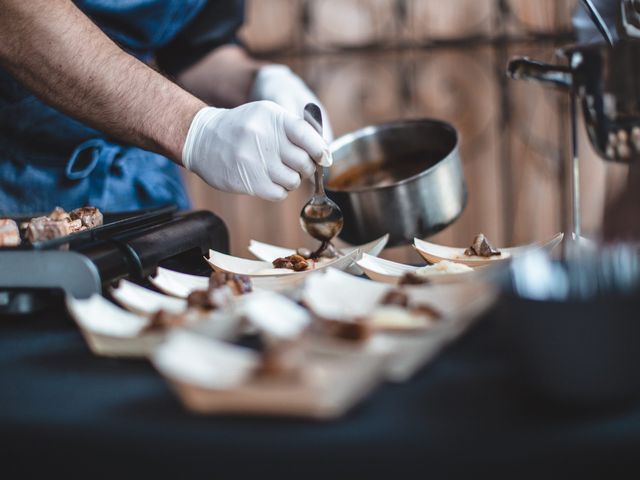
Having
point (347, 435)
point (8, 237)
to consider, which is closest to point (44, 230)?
point (8, 237)

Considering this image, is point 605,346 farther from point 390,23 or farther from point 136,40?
point 390,23

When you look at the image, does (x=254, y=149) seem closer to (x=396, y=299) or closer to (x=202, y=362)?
(x=396, y=299)

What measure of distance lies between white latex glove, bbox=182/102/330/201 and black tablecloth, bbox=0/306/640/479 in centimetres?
59

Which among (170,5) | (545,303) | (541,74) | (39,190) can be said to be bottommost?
(39,190)

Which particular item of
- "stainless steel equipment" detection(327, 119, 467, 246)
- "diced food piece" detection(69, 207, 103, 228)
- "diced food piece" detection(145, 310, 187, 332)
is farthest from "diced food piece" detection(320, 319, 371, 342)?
"diced food piece" detection(69, 207, 103, 228)

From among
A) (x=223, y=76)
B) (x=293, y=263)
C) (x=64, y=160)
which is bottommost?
(x=293, y=263)

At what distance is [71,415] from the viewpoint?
71 centimetres

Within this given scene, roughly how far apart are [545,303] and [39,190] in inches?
52.7

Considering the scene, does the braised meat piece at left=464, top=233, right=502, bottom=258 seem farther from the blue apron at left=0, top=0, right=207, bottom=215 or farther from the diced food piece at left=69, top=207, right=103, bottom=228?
the blue apron at left=0, top=0, right=207, bottom=215

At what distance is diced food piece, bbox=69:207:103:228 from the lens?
49.9 inches


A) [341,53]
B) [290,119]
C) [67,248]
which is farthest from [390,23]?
[67,248]

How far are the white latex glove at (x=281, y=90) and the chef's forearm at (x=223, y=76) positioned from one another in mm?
131

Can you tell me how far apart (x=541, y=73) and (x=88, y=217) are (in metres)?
0.83

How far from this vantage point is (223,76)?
221cm
